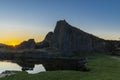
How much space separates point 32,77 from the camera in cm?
6488

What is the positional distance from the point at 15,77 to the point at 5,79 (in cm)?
275

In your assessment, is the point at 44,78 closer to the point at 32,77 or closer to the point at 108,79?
the point at 32,77

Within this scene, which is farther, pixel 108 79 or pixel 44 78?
pixel 44 78

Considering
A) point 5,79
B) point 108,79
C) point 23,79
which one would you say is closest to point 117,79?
point 108,79

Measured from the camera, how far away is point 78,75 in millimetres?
66062

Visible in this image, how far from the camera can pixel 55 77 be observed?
63.4 meters

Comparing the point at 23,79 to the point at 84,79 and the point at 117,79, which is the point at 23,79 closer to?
the point at 84,79

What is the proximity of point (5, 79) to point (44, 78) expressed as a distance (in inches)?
401

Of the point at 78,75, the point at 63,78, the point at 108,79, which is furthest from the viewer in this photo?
the point at 78,75

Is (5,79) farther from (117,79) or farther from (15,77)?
(117,79)

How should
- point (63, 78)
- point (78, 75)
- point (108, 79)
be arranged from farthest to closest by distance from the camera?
point (78, 75), point (63, 78), point (108, 79)

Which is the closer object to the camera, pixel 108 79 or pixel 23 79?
pixel 108 79

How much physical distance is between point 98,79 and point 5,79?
23533 millimetres

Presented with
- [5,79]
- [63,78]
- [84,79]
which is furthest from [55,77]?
[5,79]
